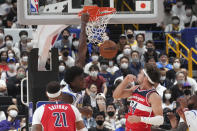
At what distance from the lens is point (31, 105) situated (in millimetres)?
8773

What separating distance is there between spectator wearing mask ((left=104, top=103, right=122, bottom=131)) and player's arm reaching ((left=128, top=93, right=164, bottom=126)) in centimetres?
490

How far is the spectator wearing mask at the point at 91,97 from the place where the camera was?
42.1ft

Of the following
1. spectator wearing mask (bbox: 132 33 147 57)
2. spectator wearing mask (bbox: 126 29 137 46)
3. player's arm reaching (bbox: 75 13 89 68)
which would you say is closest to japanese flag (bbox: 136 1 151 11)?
player's arm reaching (bbox: 75 13 89 68)

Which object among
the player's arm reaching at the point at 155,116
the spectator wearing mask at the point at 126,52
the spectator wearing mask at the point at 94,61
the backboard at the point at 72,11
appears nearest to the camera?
the player's arm reaching at the point at 155,116

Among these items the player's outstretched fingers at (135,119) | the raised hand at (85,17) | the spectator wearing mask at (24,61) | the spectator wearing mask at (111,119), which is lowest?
the spectator wearing mask at (111,119)

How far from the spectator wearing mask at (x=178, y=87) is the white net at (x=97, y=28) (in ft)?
16.0

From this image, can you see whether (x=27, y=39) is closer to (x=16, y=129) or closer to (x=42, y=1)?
(x=16, y=129)

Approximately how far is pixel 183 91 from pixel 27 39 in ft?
15.4

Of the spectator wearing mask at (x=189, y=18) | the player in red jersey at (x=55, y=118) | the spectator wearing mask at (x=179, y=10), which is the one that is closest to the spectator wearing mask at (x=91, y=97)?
the spectator wearing mask at (x=189, y=18)

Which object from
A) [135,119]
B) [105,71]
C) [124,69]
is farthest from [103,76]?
[135,119]

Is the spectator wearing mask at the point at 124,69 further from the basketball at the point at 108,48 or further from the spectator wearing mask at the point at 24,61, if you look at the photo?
the basketball at the point at 108,48

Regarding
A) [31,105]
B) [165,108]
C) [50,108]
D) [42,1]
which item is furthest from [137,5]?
[165,108]

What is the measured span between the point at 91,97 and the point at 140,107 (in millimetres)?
5757

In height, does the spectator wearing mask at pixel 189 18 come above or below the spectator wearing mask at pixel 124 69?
above
